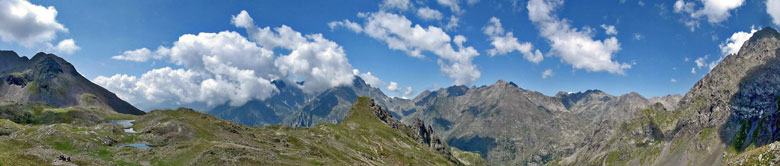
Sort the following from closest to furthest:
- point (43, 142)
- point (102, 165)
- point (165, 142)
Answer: point (102, 165) < point (43, 142) < point (165, 142)

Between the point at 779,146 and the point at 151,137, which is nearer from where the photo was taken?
the point at 779,146

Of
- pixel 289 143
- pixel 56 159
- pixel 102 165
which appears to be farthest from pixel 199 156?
pixel 289 143

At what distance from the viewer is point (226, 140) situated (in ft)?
485

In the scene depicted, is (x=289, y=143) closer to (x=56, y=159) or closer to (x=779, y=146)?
(x=56, y=159)

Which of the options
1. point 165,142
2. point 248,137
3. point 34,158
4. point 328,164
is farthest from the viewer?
point 248,137

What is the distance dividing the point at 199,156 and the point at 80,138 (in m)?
38.1

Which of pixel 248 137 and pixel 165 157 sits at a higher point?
pixel 248 137

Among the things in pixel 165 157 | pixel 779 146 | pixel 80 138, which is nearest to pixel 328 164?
pixel 165 157

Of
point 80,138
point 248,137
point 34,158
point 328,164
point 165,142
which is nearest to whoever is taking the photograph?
point 34,158

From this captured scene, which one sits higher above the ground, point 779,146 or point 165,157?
point 779,146

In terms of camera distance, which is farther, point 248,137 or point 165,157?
point 248,137

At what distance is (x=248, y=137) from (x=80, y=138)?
62.5 meters

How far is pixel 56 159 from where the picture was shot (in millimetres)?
80438

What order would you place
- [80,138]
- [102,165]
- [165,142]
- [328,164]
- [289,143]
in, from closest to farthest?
[102,165]
[80,138]
[165,142]
[328,164]
[289,143]
